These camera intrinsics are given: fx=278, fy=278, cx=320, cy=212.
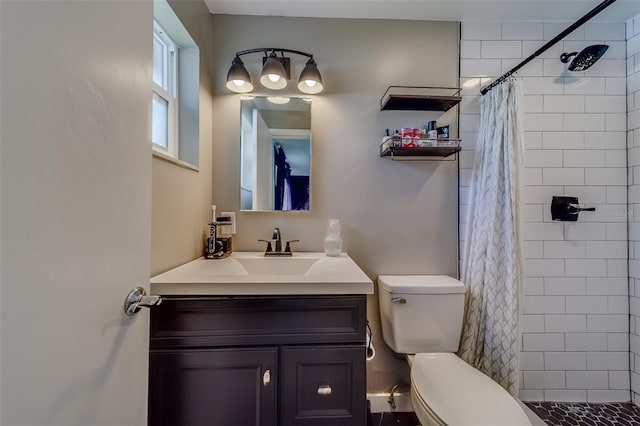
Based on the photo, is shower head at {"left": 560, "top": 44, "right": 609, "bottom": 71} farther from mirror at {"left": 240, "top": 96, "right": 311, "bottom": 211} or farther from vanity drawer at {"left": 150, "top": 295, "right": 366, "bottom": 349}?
vanity drawer at {"left": 150, "top": 295, "right": 366, "bottom": 349}

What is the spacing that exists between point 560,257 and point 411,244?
2.98 ft

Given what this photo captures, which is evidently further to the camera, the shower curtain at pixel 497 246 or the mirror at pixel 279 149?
the mirror at pixel 279 149

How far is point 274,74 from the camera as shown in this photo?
60.6 inches

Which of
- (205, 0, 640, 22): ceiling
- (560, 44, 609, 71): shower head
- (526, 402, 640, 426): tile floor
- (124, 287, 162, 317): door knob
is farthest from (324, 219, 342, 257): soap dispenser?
(560, 44, 609, 71): shower head

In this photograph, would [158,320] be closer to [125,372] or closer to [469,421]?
[125,372]

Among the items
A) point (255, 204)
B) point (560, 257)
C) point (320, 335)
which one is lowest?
point (320, 335)

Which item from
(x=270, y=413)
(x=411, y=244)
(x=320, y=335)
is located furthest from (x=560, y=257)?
(x=270, y=413)

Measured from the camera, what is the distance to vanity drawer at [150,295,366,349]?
97 cm

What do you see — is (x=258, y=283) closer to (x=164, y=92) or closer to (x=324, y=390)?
(x=324, y=390)

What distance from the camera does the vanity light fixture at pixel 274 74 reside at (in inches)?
60.9

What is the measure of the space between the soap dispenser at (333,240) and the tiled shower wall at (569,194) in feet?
2.52

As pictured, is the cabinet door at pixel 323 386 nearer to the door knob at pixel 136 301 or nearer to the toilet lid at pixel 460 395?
the toilet lid at pixel 460 395

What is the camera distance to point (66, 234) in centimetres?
48

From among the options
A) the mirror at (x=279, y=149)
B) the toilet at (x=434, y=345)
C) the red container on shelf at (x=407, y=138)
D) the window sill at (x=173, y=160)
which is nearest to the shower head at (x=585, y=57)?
the red container on shelf at (x=407, y=138)
